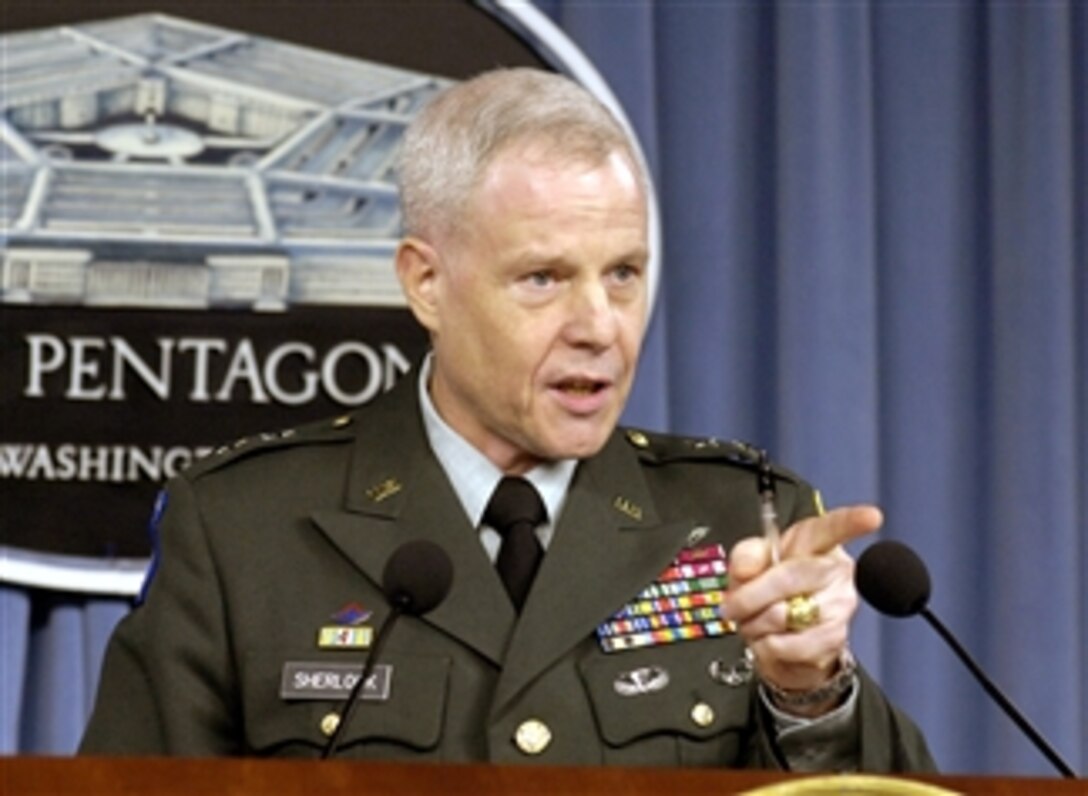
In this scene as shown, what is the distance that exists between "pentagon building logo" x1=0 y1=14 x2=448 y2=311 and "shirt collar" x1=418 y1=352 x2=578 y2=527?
722 millimetres

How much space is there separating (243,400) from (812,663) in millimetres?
1223

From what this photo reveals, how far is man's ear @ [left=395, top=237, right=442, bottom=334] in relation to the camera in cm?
188

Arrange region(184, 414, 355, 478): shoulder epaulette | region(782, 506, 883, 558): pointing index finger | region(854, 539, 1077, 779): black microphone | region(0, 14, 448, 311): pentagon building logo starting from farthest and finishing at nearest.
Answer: region(0, 14, 448, 311): pentagon building logo
region(184, 414, 355, 478): shoulder epaulette
region(854, 539, 1077, 779): black microphone
region(782, 506, 883, 558): pointing index finger

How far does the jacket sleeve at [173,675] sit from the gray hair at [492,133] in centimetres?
37

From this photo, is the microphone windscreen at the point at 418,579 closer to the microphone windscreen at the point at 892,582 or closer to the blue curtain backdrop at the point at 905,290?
the microphone windscreen at the point at 892,582

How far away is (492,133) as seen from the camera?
178 centimetres

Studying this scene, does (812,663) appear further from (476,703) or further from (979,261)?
(979,261)

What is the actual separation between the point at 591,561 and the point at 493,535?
10 cm

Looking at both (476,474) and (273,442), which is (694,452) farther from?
(273,442)

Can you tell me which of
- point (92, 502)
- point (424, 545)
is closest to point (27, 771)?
point (424, 545)

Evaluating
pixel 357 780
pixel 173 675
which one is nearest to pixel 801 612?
pixel 357 780

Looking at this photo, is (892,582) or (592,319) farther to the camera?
(592,319)

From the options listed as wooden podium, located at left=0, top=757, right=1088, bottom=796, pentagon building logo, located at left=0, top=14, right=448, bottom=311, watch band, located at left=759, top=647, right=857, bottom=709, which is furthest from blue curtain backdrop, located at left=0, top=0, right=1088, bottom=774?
wooden podium, located at left=0, top=757, right=1088, bottom=796

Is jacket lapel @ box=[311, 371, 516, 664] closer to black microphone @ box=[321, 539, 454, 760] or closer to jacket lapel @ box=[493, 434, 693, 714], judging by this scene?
jacket lapel @ box=[493, 434, 693, 714]
